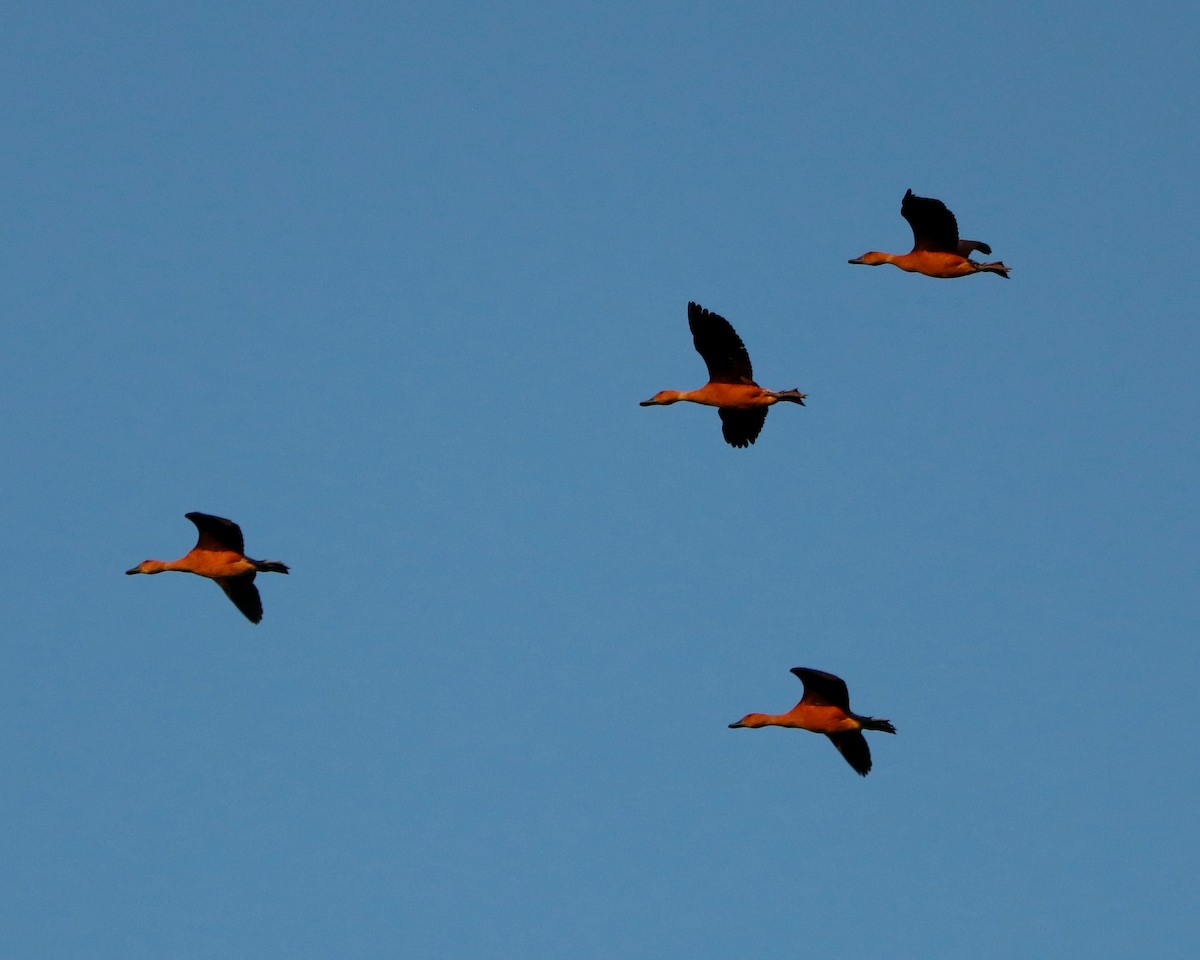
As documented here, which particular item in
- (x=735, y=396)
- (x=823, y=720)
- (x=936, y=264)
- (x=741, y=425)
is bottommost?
(x=823, y=720)

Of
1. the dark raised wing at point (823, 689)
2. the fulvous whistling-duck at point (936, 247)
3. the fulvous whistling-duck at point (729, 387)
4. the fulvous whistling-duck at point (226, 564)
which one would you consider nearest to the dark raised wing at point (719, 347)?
the fulvous whistling-duck at point (729, 387)

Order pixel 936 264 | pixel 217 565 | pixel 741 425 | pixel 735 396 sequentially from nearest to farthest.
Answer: pixel 217 565, pixel 735 396, pixel 936 264, pixel 741 425

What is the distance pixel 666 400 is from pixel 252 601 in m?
7.49

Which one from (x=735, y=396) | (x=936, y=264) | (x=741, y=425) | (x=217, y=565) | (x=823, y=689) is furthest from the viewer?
(x=741, y=425)

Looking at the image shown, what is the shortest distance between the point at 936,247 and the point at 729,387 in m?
3.97

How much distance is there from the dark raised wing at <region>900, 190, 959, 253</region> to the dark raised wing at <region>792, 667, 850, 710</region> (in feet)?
24.2

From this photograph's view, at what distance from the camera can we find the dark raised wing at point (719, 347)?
98.9 ft

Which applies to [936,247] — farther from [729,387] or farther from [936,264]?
[729,387]

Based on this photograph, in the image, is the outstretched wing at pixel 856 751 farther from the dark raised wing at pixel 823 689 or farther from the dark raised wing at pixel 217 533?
the dark raised wing at pixel 217 533

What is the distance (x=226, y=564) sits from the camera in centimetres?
2956

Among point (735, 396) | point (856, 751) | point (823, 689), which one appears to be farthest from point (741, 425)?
point (856, 751)

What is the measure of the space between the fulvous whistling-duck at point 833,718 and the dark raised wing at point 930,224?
7397 mm

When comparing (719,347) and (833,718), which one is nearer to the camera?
(833,718)

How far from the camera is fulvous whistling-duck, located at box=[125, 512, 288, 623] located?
1131 inches
